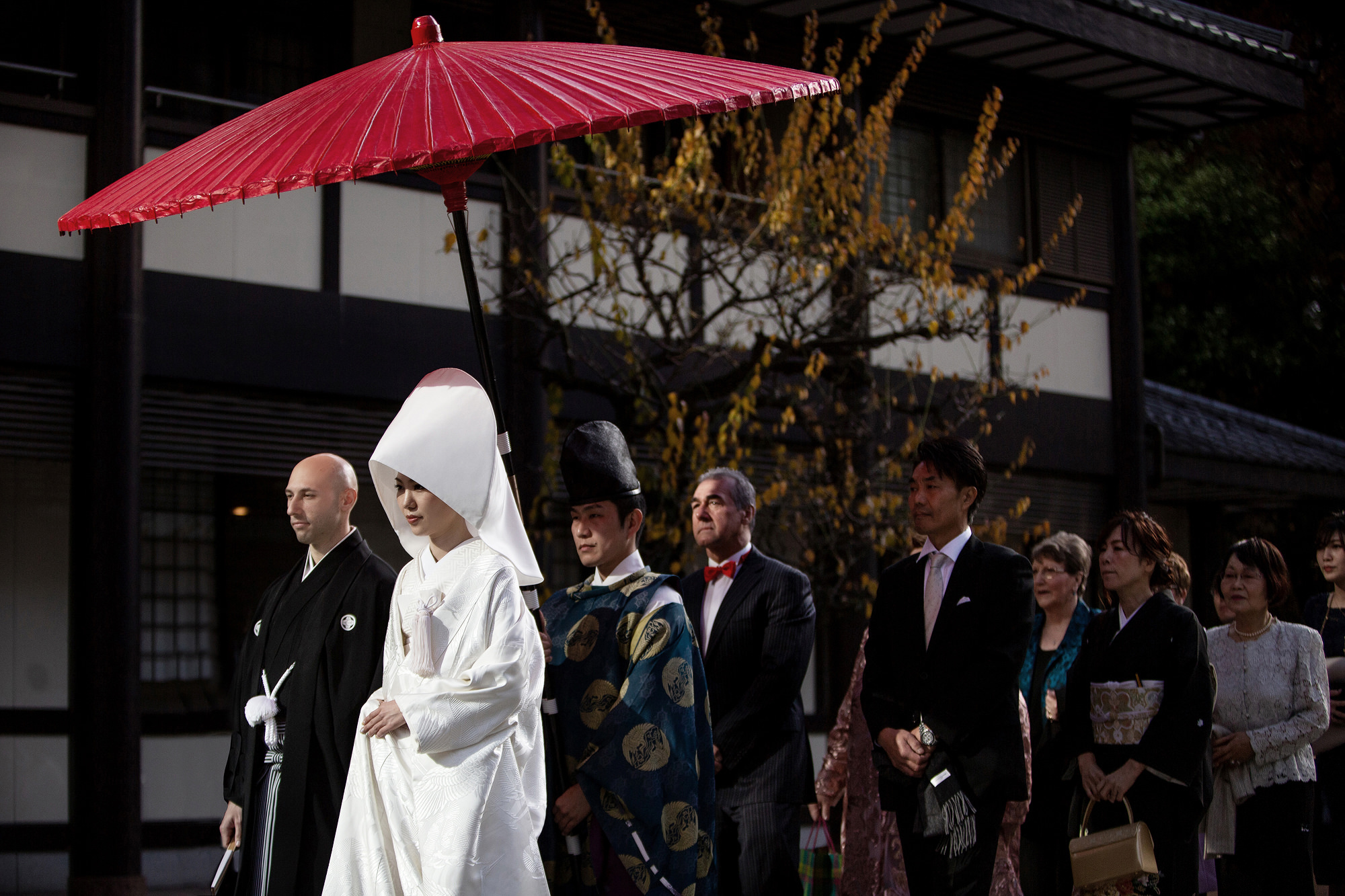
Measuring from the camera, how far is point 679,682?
13.1 feet

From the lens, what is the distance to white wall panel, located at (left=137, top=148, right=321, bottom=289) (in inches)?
321

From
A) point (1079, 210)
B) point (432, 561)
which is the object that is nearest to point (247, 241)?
point (432, 561)

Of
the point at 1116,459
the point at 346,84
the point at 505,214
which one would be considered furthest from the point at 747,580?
the point at 1116,459

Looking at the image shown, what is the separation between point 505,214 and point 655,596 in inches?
191

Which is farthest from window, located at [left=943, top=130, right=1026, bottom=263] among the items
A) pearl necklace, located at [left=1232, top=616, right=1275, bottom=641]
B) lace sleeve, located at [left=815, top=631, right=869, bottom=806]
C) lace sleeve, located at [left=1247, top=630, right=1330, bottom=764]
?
lace sleeve, located at [left=815, top=631, right=869, bottom=806]

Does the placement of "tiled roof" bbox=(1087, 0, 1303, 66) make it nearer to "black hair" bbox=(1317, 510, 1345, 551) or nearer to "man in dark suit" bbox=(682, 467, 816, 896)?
A: "black hair" bbox=(1317, 510, 1345, 551)

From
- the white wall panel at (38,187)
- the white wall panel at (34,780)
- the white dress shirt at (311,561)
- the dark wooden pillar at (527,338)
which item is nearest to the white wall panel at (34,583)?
the white wall panel at (34,780)

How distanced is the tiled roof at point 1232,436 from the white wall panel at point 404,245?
6761mm

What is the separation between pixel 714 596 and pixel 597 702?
1.19 meters

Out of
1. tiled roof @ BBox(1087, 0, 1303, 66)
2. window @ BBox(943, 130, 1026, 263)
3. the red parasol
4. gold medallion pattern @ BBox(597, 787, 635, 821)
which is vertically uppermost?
tiled roof @ BBox(1087, 0, 1303, 66)

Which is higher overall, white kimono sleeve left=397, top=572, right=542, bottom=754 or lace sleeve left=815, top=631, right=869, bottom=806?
white kimono sleeve left=397, top=572, right=542, bottom=754

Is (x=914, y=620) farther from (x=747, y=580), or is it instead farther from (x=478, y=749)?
(x=478, y=749)

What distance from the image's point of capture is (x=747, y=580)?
16.4ft

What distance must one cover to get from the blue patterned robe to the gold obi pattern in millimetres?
1881
